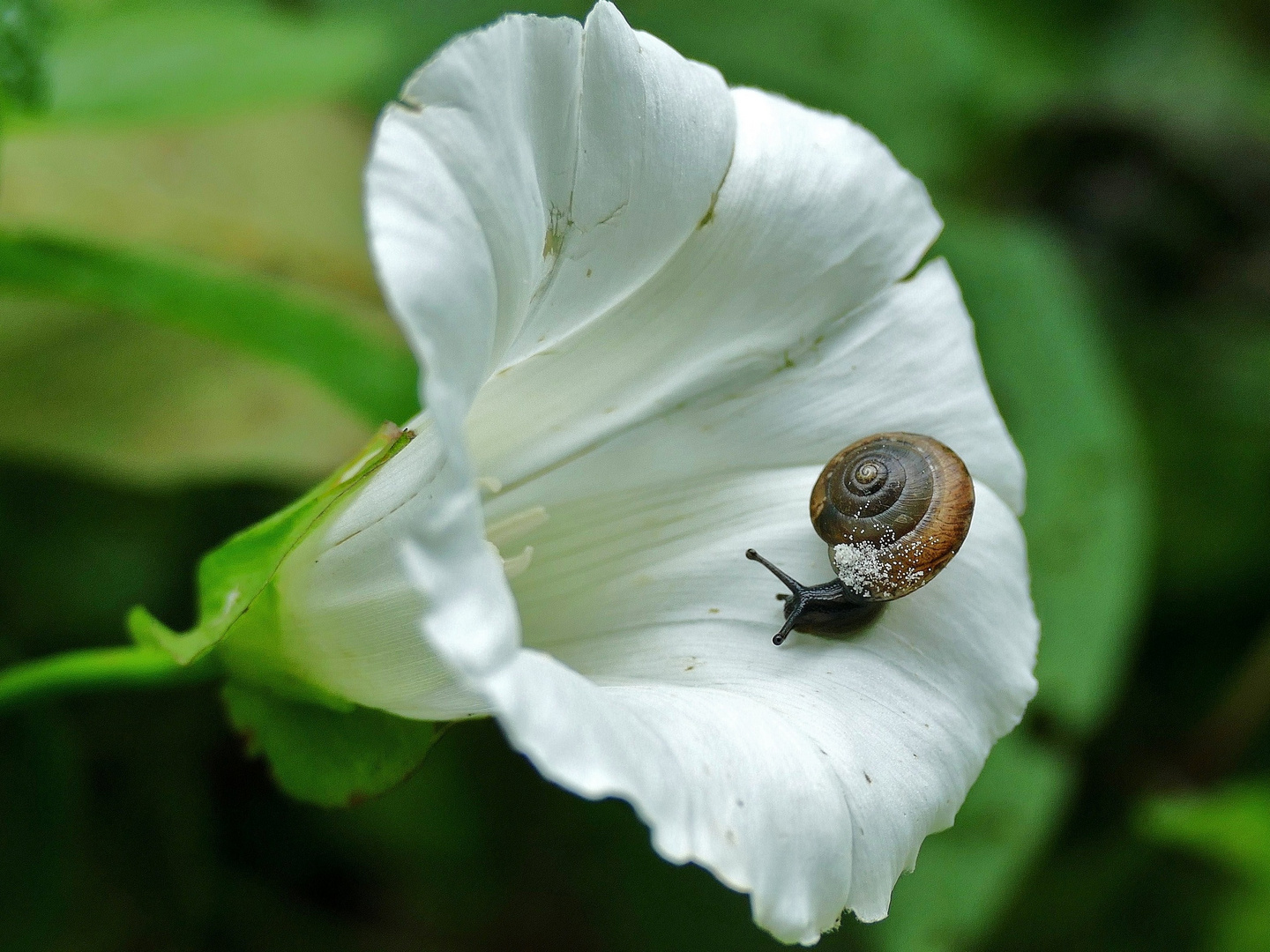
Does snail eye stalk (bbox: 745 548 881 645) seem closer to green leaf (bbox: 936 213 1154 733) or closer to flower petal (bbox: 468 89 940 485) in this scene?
flower petal (bbox: 468 89 940 485)

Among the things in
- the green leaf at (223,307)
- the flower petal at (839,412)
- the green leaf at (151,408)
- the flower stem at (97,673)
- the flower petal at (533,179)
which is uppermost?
Result: the flower petal at (533,179)

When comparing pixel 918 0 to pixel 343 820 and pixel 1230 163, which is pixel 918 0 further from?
pixel 343 820

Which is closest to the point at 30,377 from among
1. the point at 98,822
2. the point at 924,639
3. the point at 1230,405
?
the point at 98,822

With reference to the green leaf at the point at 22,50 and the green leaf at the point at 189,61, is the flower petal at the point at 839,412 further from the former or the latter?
the green leaf at the point at 189,61

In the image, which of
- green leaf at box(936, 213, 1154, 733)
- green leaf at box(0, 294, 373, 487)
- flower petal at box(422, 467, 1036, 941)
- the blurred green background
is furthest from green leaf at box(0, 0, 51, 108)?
green leaf at box(936, 213, 1154, 733)

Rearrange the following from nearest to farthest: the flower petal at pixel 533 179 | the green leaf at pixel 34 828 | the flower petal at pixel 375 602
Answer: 1. the flower petal at pixel 533 179
2. the flower petal at pixel 375 602
3. the green leaf at pixel 34 828

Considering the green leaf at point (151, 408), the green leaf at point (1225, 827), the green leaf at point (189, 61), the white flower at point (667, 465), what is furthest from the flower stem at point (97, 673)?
the green leaf at point (1225, 827)

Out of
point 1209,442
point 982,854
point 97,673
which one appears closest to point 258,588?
point 97,673
